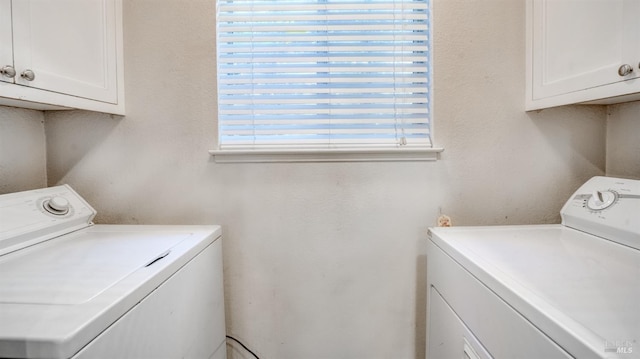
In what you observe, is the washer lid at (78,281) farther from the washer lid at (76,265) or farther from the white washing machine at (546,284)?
the white washing machine at (546,284)

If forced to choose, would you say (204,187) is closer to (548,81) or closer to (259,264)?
(259,264)

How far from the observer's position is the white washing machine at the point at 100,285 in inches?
21.7

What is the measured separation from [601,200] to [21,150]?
7.34 ft

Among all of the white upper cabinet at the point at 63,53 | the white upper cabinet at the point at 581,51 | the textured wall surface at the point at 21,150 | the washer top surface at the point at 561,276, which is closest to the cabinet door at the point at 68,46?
the white upper cabinet at the point at 63,53

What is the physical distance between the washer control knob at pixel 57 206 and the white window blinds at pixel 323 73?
2.11 ft

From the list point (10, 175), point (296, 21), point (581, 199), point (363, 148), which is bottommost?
point (581, 199)

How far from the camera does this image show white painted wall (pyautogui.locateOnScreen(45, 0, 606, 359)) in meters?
1.27

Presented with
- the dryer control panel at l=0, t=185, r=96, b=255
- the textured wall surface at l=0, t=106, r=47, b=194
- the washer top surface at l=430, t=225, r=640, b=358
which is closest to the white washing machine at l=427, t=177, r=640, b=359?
the washer top surface at l=430, t=225, r=640, b=358

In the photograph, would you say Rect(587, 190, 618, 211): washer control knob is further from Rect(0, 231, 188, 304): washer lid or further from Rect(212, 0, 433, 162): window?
Rect(0, 231, 188, 304): washer lid

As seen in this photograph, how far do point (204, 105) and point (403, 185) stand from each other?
0.94 metres

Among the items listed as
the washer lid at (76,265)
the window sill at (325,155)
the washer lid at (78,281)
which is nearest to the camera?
the washer lid at (78,281)

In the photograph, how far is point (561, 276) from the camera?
73cm

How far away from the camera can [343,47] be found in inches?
50.1

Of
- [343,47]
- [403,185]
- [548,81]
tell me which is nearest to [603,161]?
[548,81]
